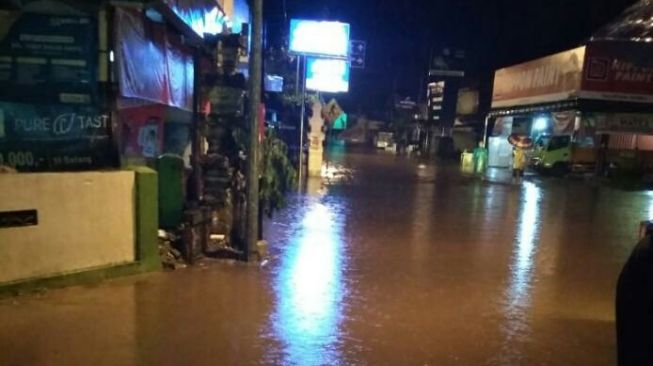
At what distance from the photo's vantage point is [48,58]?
6.82 m

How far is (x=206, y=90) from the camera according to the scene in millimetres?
9625

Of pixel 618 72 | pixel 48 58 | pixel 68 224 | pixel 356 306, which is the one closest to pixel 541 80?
pixel 618 72

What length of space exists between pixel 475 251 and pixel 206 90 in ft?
16.3

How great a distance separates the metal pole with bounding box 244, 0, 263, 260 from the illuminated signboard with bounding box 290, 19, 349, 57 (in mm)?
13152

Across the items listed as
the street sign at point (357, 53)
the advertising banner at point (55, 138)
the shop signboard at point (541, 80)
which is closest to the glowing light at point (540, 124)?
the shop signboard at point (541, 80)

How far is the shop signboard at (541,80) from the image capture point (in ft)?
90.9

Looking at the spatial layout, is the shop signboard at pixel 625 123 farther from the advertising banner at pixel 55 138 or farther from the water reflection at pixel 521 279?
the advertising banner at pixel 55 138

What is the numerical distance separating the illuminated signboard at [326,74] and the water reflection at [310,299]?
596 inches

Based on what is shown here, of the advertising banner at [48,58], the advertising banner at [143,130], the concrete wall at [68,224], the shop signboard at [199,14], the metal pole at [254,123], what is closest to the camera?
the concrete wall at [68,224]

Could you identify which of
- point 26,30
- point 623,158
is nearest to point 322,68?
point 623,158

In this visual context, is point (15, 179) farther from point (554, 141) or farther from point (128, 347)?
point (554, 141)

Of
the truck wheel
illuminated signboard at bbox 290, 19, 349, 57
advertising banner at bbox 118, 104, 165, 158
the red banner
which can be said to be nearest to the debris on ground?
advertising banner at bbox 118, 104, 165, 158

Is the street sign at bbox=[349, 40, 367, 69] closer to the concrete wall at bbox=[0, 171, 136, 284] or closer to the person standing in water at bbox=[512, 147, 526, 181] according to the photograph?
the person standing in water at bbox=[512, 147, 526, 181]

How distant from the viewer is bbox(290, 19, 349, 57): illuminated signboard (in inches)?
843
